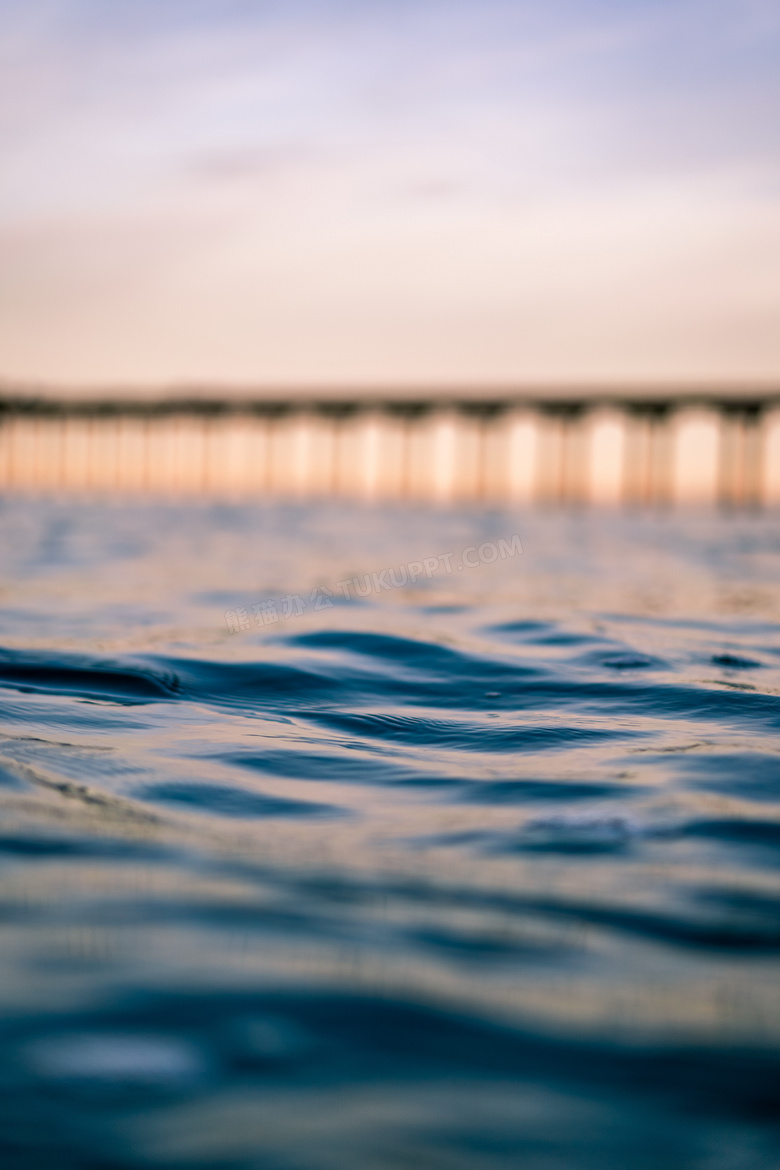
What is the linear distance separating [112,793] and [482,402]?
225ft

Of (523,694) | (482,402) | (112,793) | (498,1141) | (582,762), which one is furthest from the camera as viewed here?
(482,402)

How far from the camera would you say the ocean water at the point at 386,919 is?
4.52 ft

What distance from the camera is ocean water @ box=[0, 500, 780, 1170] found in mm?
1379

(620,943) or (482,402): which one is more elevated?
(482,402)

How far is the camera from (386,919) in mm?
2027

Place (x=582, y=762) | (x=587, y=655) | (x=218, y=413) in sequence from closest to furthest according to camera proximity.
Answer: (x=582, y=762), (x=587, y=655), (x=218, y=413)

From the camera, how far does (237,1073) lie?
1494mm

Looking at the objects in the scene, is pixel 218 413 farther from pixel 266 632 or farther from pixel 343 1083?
pixel 343 1083

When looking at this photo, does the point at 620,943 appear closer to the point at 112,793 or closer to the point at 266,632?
the point at 112,793

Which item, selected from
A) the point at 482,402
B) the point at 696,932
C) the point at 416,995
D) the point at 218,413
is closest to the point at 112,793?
the point at 416,995

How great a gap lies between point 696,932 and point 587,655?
161 inches

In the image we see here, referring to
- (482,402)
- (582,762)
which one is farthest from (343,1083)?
(482,402)

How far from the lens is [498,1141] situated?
1332mm

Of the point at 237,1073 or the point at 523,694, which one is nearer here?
the point at 237,1073
